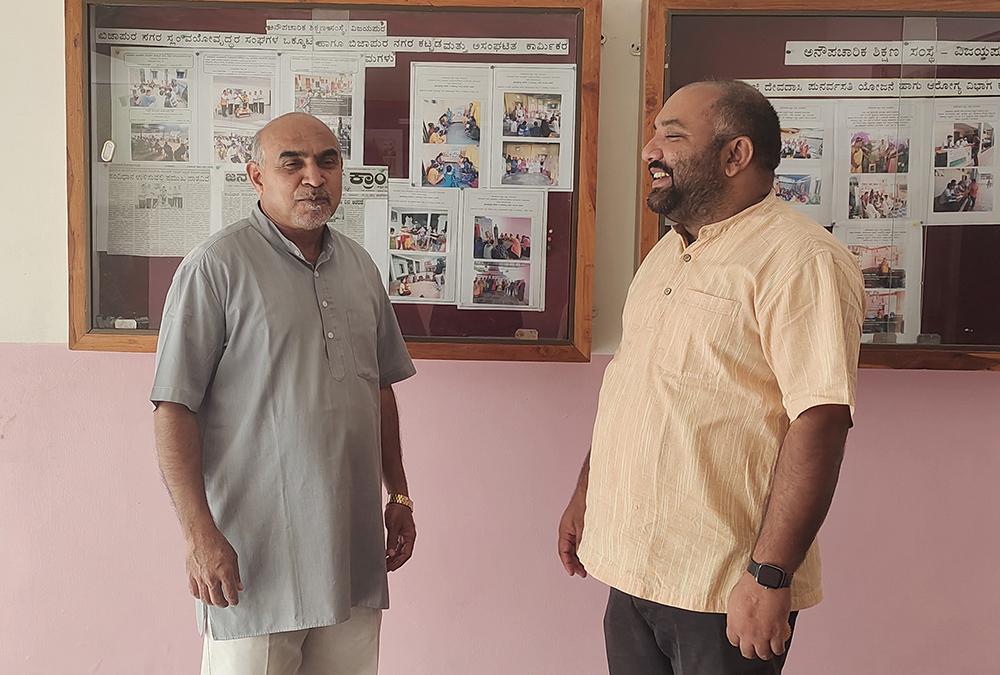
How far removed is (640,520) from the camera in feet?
4.54

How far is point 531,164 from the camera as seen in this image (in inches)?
75.8

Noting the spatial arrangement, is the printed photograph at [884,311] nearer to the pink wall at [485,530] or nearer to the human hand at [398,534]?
the pink wall at [485,530]

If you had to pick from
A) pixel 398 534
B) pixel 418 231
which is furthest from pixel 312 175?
pixel 398 534

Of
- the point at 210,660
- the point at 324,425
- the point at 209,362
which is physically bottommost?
the point at 210,660

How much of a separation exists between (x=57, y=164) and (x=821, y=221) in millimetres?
1882

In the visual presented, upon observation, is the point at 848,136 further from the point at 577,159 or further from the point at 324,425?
the point at 324,425

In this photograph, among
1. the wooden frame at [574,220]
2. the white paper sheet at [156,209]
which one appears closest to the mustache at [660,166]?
the wooden frame at [574,220]

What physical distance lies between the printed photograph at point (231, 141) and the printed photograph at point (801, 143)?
127 centimetres

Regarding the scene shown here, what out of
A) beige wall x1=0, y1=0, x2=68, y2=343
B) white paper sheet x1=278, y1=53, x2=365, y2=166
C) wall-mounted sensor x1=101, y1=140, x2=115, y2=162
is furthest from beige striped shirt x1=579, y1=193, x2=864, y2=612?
beige wall x1=0, y1=0, x2=68, y2=343

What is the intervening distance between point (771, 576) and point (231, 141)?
4.97ft

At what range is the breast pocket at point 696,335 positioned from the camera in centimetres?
133

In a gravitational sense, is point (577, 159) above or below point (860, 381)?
above

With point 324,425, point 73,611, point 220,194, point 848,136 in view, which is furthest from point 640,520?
point 73,611

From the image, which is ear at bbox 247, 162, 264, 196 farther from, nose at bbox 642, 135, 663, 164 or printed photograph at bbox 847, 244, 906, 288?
printed photograph at bbox 847, 244, 906, 288
